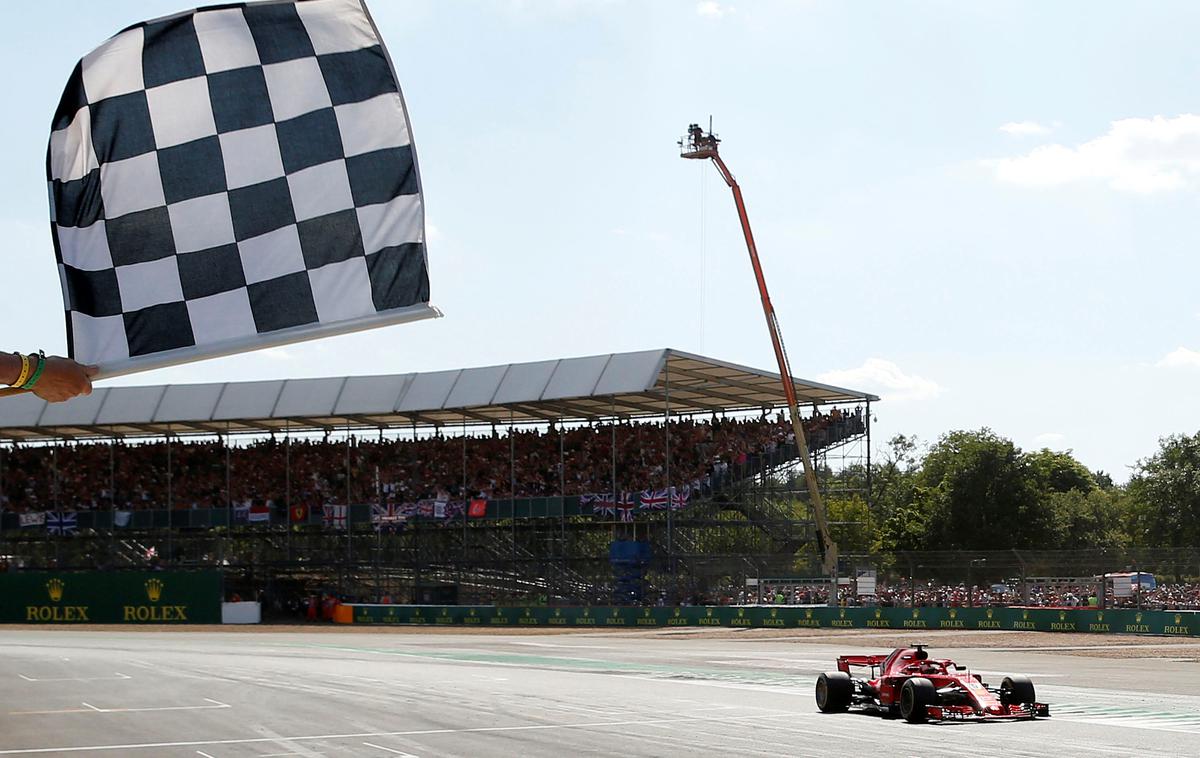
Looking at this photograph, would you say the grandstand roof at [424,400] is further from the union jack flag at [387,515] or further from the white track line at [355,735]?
the white track line at [355,735]

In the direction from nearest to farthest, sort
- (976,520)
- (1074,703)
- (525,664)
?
(1074,703) → (525,664) → (976,520)

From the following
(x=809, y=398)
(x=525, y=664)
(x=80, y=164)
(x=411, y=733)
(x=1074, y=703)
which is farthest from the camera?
(x=809, y=398)

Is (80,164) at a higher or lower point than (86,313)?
higher

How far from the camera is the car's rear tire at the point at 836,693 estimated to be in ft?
54.9

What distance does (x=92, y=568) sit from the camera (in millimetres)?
56844

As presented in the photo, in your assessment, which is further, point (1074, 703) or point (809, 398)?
point (809, 398)

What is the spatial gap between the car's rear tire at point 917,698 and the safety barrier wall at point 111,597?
131ft

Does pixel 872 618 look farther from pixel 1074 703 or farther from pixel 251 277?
pixel 251 277

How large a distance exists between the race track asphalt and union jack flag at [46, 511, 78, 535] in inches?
867

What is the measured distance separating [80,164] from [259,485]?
52.0 metres

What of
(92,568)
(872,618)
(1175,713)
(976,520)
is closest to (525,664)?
(1175,713)

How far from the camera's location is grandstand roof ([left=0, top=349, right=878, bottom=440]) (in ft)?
160

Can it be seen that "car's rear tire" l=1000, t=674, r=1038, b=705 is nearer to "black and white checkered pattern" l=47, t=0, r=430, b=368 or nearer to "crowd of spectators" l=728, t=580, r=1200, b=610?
"black and white checkered pattern" l=47, t=0, r=430, b=368

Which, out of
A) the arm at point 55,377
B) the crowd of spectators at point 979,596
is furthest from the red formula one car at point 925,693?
the crowd of spectators at point 979,596
